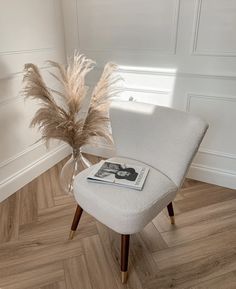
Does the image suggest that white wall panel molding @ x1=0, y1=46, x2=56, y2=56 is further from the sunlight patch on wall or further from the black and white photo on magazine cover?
the black and white photo on magazine cover

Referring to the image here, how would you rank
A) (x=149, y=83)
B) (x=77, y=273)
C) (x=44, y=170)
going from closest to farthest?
(x=77, y=273) < (x=149, y=83) < (x=44, y=170)

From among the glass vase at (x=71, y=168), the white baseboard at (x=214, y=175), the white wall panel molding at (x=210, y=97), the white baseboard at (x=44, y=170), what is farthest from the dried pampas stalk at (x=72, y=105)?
the white baseboard at (x=214, y=175)

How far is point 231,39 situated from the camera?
1.76m

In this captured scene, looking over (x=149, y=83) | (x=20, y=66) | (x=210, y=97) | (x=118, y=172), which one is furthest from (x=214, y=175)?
(x=20, y=66)

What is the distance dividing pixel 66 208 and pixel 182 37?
5.04ft

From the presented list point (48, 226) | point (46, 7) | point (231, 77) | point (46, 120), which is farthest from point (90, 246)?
point (46, 7)

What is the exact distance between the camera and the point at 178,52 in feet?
6.37

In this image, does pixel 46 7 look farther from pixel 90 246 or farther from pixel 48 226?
pixel 90 246

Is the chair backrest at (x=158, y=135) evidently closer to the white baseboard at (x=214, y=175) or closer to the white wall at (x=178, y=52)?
the white wall at (x=178, y=52)

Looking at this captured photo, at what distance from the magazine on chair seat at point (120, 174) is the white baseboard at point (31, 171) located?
0.91 meters

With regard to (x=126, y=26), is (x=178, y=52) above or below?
below

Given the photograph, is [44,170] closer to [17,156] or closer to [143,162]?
[17,156]

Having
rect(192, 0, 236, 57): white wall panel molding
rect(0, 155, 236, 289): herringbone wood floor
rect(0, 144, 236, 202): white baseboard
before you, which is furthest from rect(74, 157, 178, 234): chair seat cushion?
rect(192, 0, 236, 57): white wall panel molding

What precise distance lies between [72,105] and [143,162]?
0.64 meters
